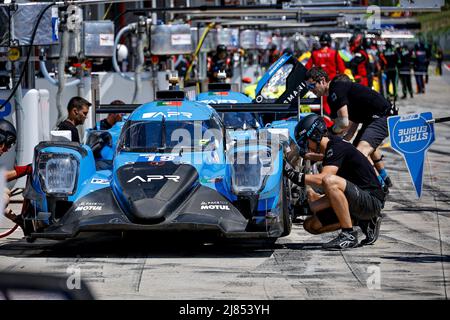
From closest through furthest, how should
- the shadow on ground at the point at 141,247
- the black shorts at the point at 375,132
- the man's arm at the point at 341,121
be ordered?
1. the shadow on ground at the point at 141,247
2. the man's arm at the point at 341,121
3. the black shorts at the point at 375,132

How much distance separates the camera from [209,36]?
2991cm

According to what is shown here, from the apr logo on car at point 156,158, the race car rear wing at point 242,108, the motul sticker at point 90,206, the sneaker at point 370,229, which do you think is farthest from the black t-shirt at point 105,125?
the sneaker at point 370,229

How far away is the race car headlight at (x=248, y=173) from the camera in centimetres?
1010

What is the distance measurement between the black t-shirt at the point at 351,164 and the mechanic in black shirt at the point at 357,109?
91.7 inches

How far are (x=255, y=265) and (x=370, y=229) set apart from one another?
5.34 feet

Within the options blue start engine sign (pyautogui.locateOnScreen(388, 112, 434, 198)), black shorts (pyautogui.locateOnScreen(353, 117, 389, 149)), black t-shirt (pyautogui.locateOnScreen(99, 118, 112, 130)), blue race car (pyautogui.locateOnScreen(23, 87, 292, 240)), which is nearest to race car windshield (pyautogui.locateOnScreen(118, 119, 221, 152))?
blue race car (pyautogui.locateOnScreen(23, 87, 292, 240))

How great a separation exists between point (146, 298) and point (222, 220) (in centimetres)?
191

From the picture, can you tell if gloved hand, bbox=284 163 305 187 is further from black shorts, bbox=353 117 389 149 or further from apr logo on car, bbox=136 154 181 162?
black shorts, bbox=353 117 389 149

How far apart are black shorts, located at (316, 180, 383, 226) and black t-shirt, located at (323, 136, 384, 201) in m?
0.13

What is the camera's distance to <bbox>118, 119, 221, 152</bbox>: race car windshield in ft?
35.9

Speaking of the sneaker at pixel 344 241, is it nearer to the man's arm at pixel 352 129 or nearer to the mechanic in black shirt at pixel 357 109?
the mechanic in black shirt at pixel 357 109

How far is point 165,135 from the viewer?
36.2 ft

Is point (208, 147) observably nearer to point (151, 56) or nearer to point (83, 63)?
point (83, 63)

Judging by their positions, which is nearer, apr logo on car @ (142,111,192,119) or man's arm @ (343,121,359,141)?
apr logo on car @ (142,111,192,119)
